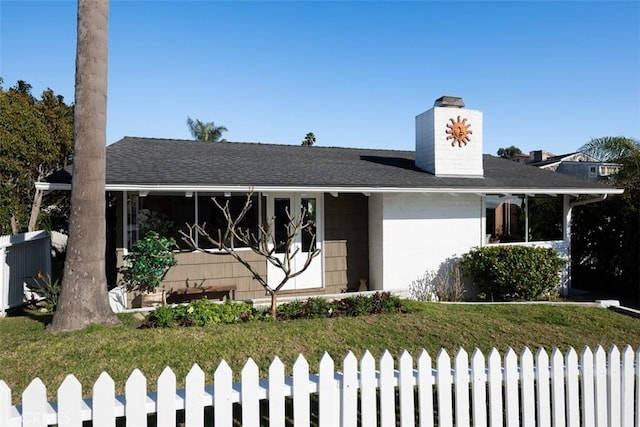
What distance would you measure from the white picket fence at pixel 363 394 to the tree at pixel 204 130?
33.4 m

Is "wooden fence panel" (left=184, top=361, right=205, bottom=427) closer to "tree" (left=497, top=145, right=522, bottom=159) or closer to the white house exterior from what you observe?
the white house exterior

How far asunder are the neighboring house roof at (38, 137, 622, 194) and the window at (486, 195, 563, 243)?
28.8 inches

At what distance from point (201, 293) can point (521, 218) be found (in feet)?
29.3

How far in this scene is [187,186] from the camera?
8281 millimetres

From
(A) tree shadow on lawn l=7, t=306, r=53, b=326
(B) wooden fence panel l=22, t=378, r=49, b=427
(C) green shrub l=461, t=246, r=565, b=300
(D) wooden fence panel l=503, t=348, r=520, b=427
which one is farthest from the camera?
(C) green shrub l=461, t=246, r=565, b=300

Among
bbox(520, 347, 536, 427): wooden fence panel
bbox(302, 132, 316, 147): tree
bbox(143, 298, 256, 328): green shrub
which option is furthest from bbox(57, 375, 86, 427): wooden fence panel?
bbox(302, 132, 316, 147): tree

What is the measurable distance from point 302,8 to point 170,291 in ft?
29.8

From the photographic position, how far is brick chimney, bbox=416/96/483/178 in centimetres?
1136

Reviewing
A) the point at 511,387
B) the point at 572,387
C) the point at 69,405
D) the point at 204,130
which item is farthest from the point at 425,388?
the point at 204,130

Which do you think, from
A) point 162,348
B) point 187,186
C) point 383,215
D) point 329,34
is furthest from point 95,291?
point 329,34

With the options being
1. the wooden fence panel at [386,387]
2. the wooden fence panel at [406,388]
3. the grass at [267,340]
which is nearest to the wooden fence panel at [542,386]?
the wooden fence panel at [406,388]

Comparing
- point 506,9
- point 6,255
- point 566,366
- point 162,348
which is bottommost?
point 162,348

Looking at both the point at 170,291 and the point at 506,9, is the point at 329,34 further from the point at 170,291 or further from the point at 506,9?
the point at 170,291

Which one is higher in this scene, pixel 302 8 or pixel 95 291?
pixel 302 8
